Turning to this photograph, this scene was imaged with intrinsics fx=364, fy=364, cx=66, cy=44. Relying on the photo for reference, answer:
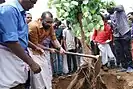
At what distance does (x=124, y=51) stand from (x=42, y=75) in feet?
17.9

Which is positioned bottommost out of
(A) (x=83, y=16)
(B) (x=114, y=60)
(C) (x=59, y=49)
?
(B) (x=114, y=60)

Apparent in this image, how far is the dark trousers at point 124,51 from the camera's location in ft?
34.7

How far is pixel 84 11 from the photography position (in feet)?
23.9

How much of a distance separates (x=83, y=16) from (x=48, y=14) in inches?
72.8

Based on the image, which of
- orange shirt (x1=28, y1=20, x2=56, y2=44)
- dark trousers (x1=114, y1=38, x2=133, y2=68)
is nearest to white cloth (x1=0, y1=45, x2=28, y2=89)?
orange shirt (x1=28, y1=20, x2=56, y2=44)

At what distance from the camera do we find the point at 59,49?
6188mm

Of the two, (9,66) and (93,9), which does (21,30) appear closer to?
(9,66)

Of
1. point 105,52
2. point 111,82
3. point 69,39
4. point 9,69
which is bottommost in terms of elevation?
point 111,82

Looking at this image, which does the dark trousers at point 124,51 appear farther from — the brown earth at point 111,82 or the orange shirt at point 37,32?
the orange shirt at point 37,32

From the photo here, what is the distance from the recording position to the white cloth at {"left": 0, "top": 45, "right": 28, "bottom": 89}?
11.2 feet

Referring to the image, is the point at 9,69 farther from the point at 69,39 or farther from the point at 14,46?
the point at 69,39

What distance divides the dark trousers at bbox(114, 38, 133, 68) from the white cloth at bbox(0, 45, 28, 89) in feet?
23.8

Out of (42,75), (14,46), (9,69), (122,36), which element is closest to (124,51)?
(122,36)

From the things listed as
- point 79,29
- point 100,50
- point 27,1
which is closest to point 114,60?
point 100,50
